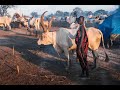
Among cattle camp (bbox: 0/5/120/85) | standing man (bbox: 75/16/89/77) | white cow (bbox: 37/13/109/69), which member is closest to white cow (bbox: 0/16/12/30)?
cattle camp (bbox: 0/5/120/85)

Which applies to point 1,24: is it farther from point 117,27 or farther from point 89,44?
point 89,44

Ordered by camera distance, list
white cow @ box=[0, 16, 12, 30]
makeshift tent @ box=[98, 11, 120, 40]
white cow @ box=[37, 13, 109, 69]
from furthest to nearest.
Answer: white cow @ box=[0, 16, 12, 30] < makeshift tent @ box=[98, 11, 120, 40] < white cow @ box=[37, 13, 109, 69]

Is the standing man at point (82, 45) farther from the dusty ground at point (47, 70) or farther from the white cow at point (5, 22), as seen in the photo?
the white cow at point (5, 22)

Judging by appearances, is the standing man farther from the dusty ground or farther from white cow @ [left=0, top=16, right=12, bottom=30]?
white cow @ [left=0, top=16, right=12, bottom=30]

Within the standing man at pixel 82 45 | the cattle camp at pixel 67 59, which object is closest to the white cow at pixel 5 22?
the cattle camp at pixel 67 59

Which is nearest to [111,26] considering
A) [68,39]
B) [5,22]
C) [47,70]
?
[68,39]

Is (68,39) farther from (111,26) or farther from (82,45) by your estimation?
(111,26)

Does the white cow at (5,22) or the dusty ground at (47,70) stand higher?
the white cow at (5,22)

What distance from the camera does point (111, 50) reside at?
40.5 feet

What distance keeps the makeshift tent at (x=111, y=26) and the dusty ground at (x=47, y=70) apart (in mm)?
869

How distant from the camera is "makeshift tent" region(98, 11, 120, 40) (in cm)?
1308

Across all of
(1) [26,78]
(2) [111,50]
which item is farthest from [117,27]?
(1) [26,78]

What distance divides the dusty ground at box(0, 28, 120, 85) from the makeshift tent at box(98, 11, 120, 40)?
87 centimetres

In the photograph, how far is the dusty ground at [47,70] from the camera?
27.9ft
